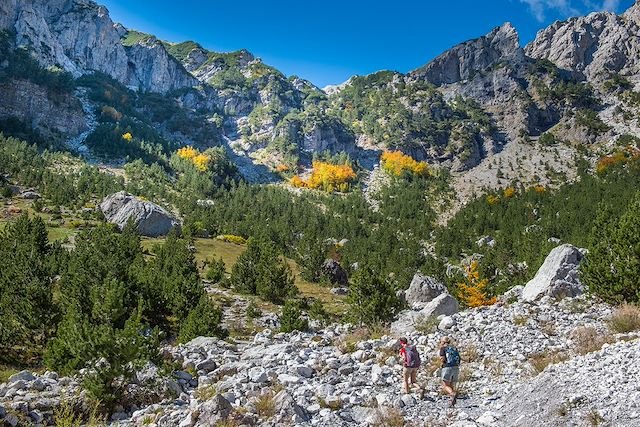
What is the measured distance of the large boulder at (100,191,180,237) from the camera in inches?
2997

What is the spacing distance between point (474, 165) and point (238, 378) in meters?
183

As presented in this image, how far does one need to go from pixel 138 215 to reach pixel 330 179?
101105 millimetres

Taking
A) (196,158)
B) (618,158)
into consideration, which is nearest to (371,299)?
(618,158)

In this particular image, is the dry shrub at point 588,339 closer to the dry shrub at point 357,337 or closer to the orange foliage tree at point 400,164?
the dry shrub at point 357,337

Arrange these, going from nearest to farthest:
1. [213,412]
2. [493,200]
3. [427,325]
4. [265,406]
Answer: [213,412]
[265,406]
[427,325]
[493,200]

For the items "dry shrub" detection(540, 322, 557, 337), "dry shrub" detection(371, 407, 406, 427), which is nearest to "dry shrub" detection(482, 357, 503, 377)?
"dry shrub" detection(540, 322, 557, 337)

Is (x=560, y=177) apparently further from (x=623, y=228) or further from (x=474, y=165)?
(x=623, y=228)

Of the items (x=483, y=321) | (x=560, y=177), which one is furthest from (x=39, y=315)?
(x=560, y=177)

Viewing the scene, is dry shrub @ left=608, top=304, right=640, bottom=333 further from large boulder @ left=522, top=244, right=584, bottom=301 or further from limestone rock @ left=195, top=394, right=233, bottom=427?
limestone rock @ left=195, top=394, right=233, bottom=427

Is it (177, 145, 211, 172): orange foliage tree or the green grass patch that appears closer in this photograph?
the green grass patch

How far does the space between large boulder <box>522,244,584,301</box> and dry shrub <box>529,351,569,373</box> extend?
41.2 feet

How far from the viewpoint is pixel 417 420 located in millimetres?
11578

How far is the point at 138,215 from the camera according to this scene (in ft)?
250

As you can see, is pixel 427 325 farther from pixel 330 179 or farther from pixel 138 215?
pixel 330 179
